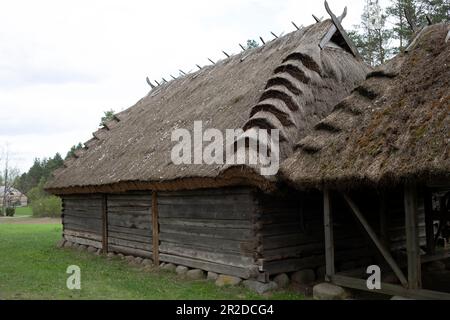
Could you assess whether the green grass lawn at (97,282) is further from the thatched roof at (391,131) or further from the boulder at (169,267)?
the thatched roof at (391,131)

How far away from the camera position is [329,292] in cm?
873

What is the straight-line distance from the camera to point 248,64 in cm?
1476

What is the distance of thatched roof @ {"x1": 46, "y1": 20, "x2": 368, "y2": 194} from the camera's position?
1043 cm

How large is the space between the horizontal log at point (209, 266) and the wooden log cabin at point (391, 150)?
1787 millimetres

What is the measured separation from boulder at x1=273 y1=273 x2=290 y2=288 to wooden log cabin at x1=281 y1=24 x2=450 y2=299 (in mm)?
1168

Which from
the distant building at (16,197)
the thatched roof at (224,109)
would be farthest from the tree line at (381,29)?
the distant building at (16,197)

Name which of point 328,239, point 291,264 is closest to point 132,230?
point 291,264

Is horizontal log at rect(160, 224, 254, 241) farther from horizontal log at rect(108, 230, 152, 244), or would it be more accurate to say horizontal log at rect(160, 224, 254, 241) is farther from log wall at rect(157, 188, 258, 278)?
horizontal log at rect(108, 230, 152, 244)

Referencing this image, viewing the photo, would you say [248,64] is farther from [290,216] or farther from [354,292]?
[354,292]

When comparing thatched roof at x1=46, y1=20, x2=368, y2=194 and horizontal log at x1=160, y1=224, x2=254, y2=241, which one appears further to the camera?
thatched roof at x1=46, y1=20, x2=368, y2=194

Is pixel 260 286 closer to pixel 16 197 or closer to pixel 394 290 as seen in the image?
pixel 394 290

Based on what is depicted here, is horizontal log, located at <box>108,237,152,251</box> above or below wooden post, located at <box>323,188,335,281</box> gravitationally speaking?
below

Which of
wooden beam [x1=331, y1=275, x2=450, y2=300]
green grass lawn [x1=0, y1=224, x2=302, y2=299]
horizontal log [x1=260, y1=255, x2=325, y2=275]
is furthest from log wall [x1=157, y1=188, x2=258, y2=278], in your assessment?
wooden beam [x1=331, y1=275, x2=450, y2=300]
